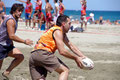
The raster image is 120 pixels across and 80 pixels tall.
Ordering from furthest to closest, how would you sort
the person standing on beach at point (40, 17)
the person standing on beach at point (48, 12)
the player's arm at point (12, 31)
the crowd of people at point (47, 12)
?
the person standing on beach at point (40, 17) < the person standing on beach at point (48, 12) < the crowd of people at point (47, 12) < the player's arm at point (12, 31)

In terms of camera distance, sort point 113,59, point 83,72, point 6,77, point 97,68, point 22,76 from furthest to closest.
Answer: point 113,59
point 97,68
point 83,72
point 22,76
point 6,77

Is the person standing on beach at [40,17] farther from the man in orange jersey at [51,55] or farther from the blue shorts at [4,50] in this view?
the man in orange jersey at [51,55]

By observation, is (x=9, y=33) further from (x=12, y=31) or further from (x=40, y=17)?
(x=40, y=17)

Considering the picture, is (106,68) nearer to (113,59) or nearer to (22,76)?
(113,59)

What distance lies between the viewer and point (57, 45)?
3492 mm

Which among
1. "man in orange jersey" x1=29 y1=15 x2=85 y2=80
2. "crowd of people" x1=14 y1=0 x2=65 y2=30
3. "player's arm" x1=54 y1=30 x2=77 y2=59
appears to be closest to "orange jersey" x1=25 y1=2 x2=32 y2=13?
"crowd of people" x1=14 y1=0 x2=65 y2=30

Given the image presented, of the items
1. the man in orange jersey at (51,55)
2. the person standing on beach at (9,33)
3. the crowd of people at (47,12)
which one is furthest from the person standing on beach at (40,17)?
the man in orange jersey at (51,55)

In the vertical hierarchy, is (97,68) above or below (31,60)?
below

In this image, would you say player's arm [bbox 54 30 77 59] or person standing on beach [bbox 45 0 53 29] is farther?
person standing on beach [bbox 45 0 53 29]

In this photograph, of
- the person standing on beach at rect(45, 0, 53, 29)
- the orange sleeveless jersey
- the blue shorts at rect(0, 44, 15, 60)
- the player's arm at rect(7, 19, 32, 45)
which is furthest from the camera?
the person standing on beach at rect(45, 0, 53, 29)

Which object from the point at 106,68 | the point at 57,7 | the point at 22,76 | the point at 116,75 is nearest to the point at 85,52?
the point at 106,68

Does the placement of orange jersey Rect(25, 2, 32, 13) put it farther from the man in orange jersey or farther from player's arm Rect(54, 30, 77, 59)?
player's arm Rect(54, 30, 77, 59)

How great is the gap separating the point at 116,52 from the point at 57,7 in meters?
5.64

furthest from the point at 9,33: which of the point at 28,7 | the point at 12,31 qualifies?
the point at 28,7
